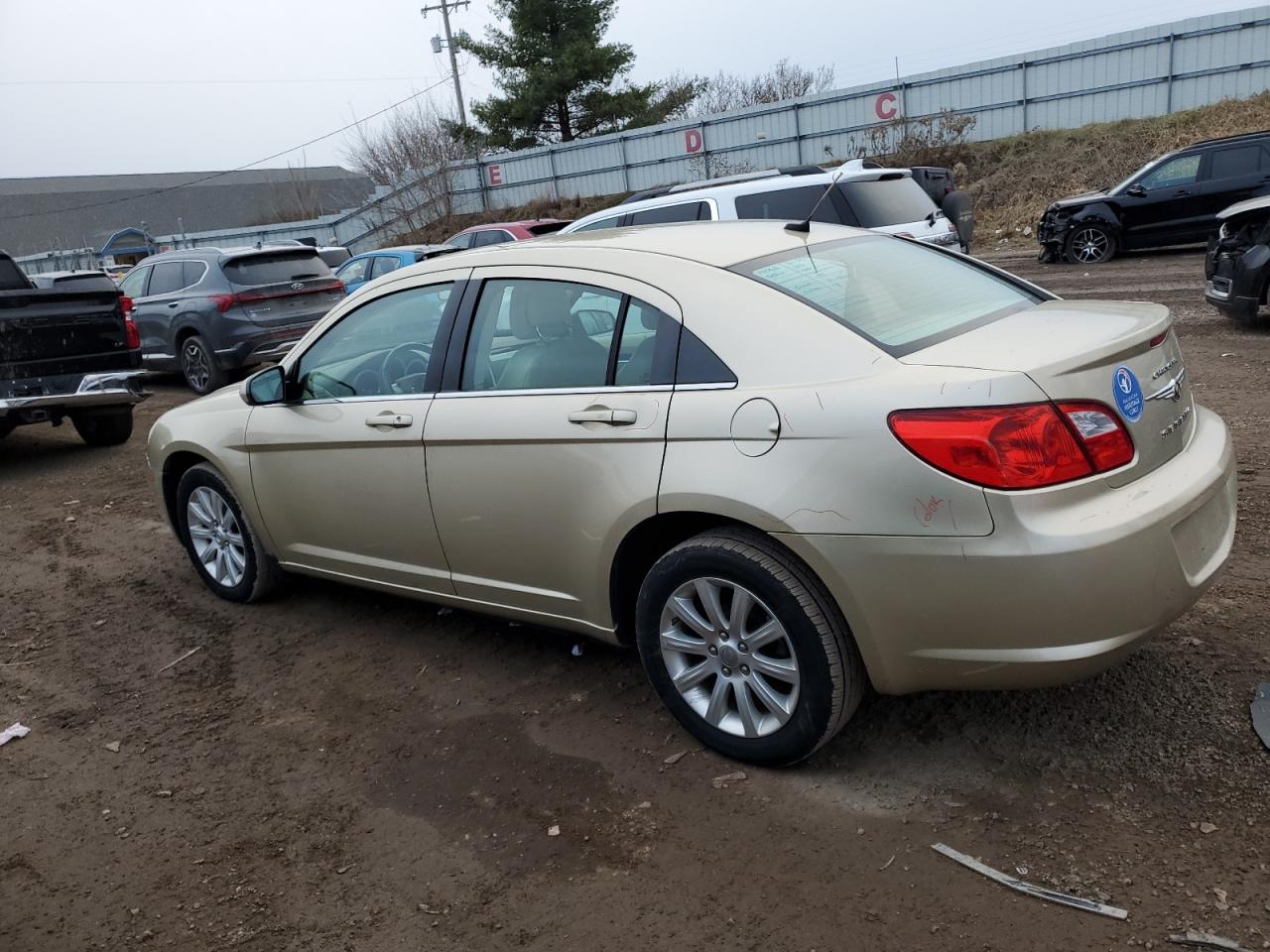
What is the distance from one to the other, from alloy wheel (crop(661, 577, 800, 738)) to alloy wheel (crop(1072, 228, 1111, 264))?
15.0 metres

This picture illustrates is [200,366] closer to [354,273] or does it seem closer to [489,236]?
[354,273]

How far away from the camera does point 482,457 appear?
3623 mm

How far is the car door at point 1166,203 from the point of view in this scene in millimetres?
15016

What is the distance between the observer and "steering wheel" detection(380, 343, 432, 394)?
3.97 meters

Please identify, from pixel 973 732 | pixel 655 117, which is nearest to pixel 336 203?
pixel 655 117

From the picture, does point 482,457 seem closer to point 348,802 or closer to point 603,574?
point 603,574

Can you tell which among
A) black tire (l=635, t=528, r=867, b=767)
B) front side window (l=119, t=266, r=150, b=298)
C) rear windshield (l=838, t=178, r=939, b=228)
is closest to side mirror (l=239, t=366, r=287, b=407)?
black tire (l=635, t=528, r=867, b=767)

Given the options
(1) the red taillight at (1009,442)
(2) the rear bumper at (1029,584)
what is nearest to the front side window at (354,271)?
(2) the rear bumper at (1029,584)

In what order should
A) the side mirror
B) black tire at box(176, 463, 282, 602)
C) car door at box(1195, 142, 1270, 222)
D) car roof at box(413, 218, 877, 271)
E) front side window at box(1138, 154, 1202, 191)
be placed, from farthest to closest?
front side window at box(1138, 154, 1202, 191)
car door at box(1195, 142, 1270, 222)
black tire at box(176, 463, 282, 602)
the side mirror
car roof at box(413, 218, 877, 271)

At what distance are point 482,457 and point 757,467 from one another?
3.73 ft

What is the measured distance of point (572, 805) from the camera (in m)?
3.18

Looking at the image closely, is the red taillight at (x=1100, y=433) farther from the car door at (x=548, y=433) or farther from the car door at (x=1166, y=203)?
the car door at (x=1166, y=203)

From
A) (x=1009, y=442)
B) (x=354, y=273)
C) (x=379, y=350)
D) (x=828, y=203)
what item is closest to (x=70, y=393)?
(x=379, y=350)

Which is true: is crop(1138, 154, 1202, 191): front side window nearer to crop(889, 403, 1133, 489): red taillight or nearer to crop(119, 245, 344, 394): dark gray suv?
crop(119, 245, 344, 394): dark gray suv
